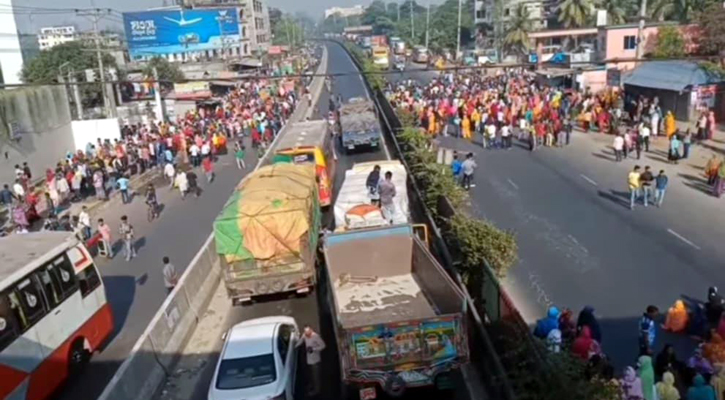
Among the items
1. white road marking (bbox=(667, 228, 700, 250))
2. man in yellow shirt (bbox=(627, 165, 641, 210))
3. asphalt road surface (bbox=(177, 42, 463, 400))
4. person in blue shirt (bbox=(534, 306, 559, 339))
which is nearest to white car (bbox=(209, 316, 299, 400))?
asphalt road surface (bbox=(177, 42, 463, 400))

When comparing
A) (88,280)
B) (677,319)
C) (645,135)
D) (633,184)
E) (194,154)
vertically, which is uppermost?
(88,280)

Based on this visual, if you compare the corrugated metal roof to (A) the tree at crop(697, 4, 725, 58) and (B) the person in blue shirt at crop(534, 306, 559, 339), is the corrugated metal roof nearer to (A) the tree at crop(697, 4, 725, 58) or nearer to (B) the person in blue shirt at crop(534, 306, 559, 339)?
(A) the tree at crop(697, 4, 725, 58)

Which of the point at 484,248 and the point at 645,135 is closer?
the point at 484,248

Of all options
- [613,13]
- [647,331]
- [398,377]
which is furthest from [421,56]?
[398,377]

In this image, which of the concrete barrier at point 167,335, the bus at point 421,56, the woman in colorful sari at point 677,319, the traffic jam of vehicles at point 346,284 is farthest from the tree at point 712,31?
the bus at point 421,56

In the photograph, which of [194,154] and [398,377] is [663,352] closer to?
[398,377]

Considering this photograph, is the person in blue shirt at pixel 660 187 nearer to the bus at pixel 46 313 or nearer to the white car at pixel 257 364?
the white car at pixel 257 364
